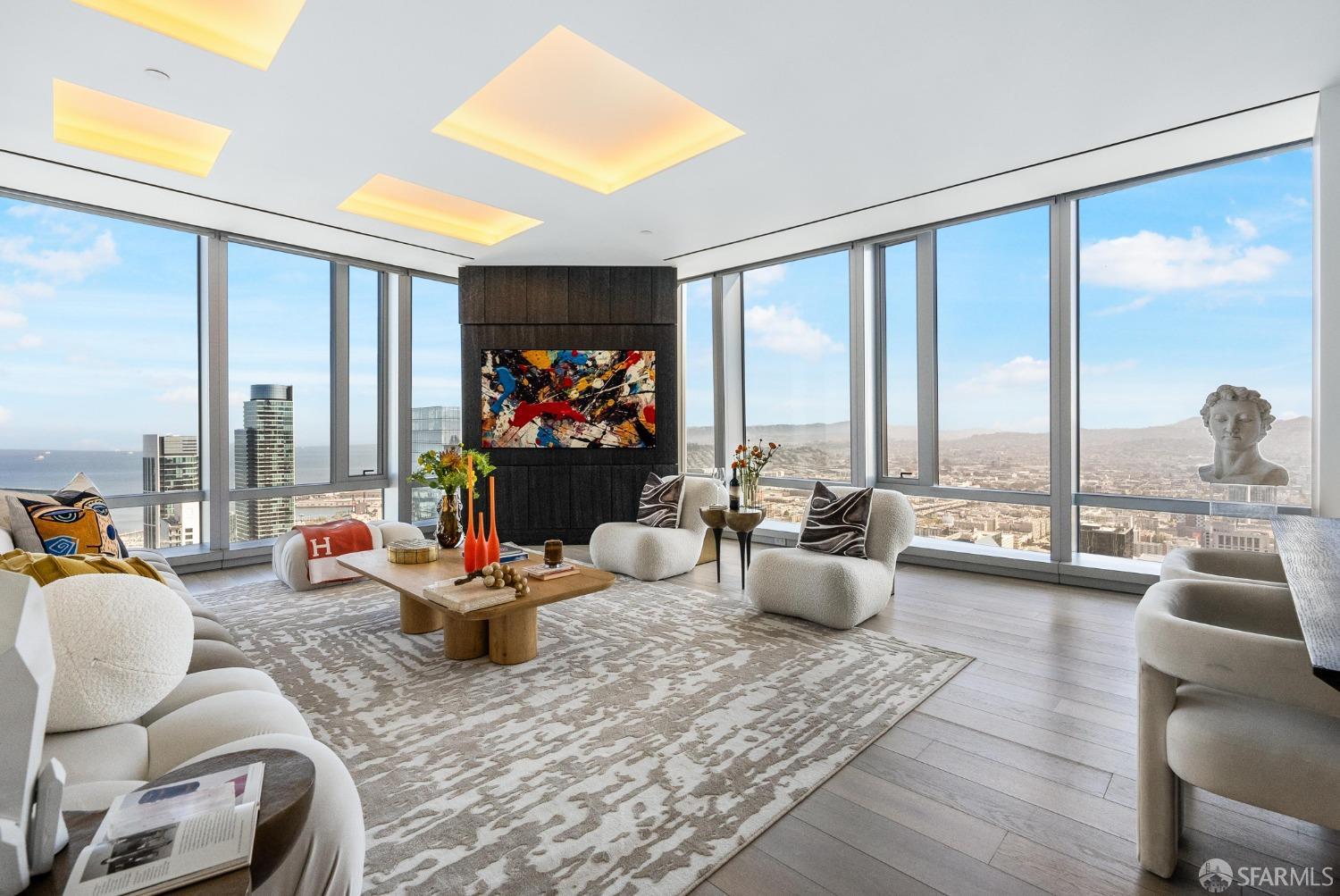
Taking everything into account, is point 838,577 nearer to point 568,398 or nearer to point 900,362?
point 900,362

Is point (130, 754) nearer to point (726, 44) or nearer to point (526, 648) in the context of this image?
point (526, 648)

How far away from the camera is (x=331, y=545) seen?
181 inches

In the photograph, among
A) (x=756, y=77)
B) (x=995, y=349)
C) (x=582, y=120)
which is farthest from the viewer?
(x=995, y=349)

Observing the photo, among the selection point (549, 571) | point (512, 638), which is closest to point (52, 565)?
point (512, 638)

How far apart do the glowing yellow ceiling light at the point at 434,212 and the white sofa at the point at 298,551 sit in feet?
8.35

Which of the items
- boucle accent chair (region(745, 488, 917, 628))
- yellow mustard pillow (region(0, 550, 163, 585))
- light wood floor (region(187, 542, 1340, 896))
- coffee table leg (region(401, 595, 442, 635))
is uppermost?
yellow mustard pillow (region(0, 550, 163, 585))

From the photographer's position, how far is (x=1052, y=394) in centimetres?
467

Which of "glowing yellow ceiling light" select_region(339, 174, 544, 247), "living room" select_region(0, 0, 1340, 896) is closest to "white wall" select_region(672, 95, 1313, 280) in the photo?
"living room" select_region(0, 0, 1340, 896)

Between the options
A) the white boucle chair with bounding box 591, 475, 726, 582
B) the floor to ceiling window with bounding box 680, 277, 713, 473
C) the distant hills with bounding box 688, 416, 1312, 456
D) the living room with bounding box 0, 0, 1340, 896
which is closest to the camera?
the living room with bounding box 0, 0, 1340, 896

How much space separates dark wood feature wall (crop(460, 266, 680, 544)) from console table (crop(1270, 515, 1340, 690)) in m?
5.00

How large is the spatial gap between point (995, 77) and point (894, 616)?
294cm

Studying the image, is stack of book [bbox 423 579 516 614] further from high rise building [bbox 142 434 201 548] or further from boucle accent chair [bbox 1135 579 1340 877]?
high rise building [bbox 142 434 201 548]

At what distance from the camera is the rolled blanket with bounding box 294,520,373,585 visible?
4.52 metres

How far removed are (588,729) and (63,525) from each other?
105 inches
